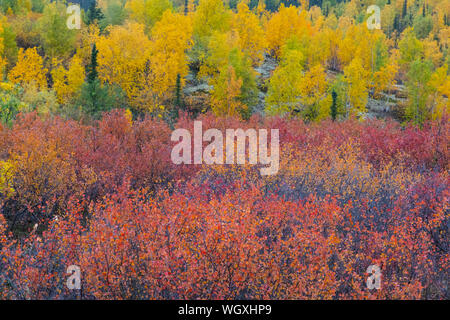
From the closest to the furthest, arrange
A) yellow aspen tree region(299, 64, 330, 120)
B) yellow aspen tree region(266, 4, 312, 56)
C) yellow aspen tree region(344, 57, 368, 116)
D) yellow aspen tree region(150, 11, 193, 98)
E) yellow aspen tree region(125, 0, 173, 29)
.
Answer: yellow aspen tree region(299, 64, 330, 120) < yellow aspen tree region(150, 11, 193, 98) < yellow aspen tree region(344, 57, 368, 116) < yellow aspen tree region(125, 0, 173, 29) < yellow aspen tree region(266, 4, 312, 56)

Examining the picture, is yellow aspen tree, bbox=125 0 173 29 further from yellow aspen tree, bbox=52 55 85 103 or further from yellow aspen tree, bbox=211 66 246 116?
yellow aspen tree, bbox=211 66 246 116

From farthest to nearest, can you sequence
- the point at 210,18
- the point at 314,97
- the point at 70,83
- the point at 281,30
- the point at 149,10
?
the point at 281,30
the point at 149,10
the point at 210,18
the point at 314,97
the point at 70,83

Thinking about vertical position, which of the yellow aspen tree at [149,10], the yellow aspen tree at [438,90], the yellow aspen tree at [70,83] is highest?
the yellow aspen tree at [149,10]

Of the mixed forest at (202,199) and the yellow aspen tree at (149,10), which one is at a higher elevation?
the yellow aspen tree at (149,10)

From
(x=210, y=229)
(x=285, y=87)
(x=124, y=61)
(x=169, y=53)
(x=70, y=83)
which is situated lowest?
(x=285, y=87)

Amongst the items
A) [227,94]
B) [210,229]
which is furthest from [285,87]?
[210,229]

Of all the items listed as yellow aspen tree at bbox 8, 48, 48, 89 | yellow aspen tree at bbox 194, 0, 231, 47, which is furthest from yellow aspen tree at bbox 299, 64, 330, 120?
yellow aspen tree at bbox 8, 48, 48, 89

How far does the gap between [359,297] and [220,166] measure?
7.84 meters

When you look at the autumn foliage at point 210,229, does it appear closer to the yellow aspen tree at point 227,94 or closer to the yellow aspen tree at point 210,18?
the yellow aspen tree at point 227,94

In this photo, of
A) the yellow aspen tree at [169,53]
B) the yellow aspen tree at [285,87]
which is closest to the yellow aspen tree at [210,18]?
the yellow aspen tree at [169,53]

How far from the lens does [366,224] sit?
29.8 ft

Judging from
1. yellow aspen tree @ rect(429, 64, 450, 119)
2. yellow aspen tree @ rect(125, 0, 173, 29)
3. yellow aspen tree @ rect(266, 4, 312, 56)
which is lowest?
yellow aspen tree @ rect(429, 64, 450, 119)

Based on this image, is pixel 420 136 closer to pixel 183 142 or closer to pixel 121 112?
pixel 183 142

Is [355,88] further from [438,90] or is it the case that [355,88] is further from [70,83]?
[70,83]
